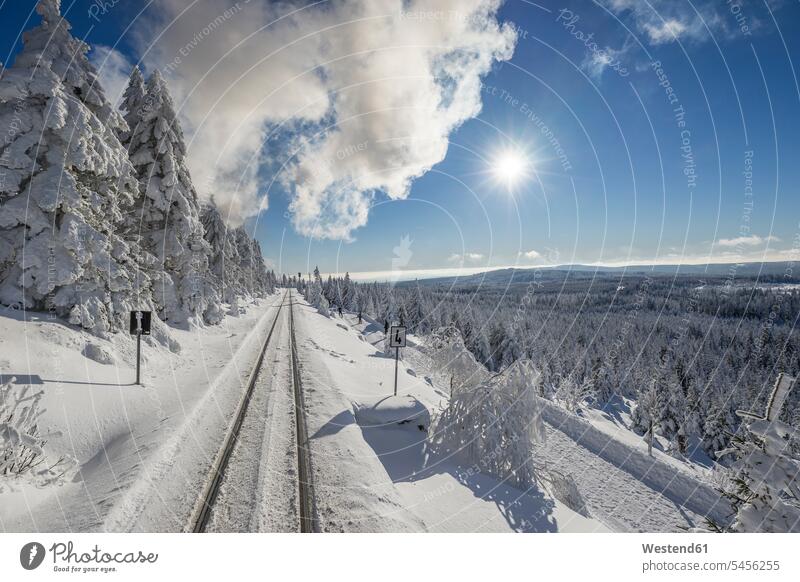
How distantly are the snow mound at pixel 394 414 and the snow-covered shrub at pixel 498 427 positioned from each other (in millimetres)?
588

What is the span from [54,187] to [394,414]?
12.8 metres

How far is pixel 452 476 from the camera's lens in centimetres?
616

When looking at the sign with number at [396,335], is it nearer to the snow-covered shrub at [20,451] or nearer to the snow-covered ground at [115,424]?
the snow-covered ground at [115,424]

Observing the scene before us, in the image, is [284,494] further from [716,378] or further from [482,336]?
[716,378]

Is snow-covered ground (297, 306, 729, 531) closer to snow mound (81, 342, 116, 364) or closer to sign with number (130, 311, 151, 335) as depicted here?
sign with number (130, 311, 151, 335)

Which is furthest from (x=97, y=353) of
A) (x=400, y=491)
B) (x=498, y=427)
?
(x=498, y=427)

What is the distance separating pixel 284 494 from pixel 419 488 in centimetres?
238

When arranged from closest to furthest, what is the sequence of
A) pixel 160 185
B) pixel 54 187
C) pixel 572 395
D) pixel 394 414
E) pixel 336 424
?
pixel 336 424 → pixel 394 414 → pixel 54 187 → pixel 160 185 → pixel 572 395

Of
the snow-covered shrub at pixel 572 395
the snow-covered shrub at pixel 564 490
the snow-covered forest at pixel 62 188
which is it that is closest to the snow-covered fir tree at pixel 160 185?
the snow-covered forest at pixel 62 188

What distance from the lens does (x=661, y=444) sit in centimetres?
3559

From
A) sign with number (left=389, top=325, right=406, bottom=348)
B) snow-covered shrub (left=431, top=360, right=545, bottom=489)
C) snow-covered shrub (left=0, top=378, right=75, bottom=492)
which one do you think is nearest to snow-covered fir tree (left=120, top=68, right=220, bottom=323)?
snow-covered shrub (left=0, top=378, right=75, bottom=492)

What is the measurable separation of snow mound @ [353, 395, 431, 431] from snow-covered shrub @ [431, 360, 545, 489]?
588mm
